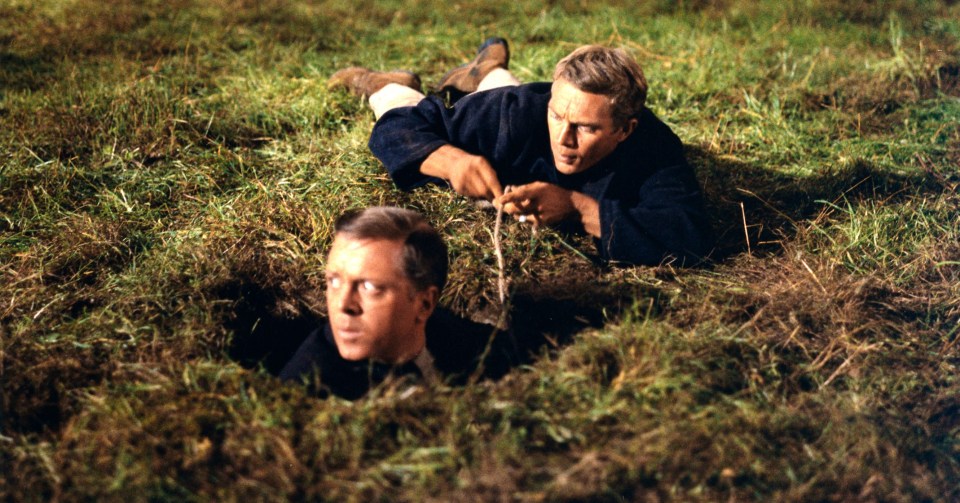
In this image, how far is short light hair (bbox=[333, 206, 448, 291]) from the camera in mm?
3262

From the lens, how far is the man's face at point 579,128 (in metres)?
4.05

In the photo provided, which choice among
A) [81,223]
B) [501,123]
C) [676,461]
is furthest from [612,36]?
[676,461]

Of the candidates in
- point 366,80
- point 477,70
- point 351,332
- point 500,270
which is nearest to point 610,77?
point 500,270

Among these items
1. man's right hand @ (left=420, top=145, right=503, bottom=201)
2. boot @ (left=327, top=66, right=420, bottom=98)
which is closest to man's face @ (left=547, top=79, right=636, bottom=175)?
man's right hand @ (left=420, top=145, right=503, bottom=201)

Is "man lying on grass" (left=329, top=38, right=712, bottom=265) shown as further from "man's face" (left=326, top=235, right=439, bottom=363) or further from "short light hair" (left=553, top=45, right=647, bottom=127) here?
"man's face" (left=326, top=235, right=439, bottom=363)

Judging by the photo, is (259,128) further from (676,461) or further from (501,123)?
(676,461)

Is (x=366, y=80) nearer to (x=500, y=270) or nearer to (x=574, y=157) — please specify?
(x=574, y=157)

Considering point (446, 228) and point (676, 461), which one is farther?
point (446, 228)

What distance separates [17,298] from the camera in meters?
3.78

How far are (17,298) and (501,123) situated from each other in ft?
7.67

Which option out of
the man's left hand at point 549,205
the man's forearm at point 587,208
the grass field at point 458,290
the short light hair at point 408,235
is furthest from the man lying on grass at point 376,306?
the man's forearm at point 587,208

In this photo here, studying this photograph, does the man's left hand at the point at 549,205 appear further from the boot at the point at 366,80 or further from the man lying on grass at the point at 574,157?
the boot at the point at 366,80

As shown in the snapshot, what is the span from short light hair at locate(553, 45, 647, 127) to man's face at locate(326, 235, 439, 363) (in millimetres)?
1324

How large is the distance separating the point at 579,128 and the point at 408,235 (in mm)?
1204
